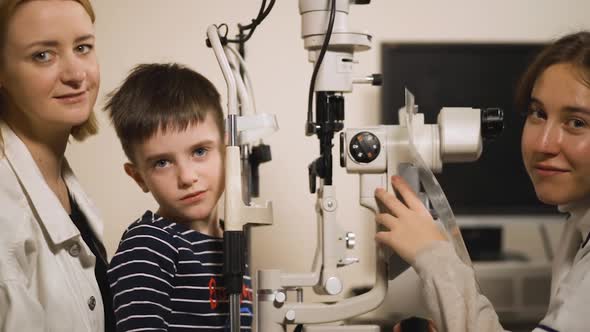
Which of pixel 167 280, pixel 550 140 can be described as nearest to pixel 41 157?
pixel 167 280

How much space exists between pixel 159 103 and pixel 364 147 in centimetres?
40

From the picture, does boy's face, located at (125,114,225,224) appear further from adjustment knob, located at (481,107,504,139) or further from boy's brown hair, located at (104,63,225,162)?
adjustment knob, located at (481,107,504,139)

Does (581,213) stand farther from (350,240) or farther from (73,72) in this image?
(73,72)

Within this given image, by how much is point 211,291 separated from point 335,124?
0.39 metres

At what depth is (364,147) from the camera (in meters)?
1.17

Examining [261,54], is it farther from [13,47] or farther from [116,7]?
[13,47]

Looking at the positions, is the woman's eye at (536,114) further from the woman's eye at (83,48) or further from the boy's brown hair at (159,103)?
the woman's eye at (83,48)

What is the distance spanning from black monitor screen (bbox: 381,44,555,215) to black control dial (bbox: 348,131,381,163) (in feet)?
2.71

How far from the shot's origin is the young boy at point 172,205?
1141mm

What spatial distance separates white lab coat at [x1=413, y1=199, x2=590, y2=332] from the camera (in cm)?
103

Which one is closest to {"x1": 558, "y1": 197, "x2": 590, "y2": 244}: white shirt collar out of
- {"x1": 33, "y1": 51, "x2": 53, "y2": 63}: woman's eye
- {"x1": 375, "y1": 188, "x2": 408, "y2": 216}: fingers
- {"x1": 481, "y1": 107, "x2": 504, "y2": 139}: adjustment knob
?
{"x1": 481, "y1": 107, "x2": 504, "y2": 139}: adjustment knob

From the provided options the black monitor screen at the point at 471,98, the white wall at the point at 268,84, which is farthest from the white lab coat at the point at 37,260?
the black monitor screen at the point at 471,98

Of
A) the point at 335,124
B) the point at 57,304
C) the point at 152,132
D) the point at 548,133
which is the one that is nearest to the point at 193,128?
the point at 152,132

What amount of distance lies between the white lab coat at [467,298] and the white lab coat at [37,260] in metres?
0.63
